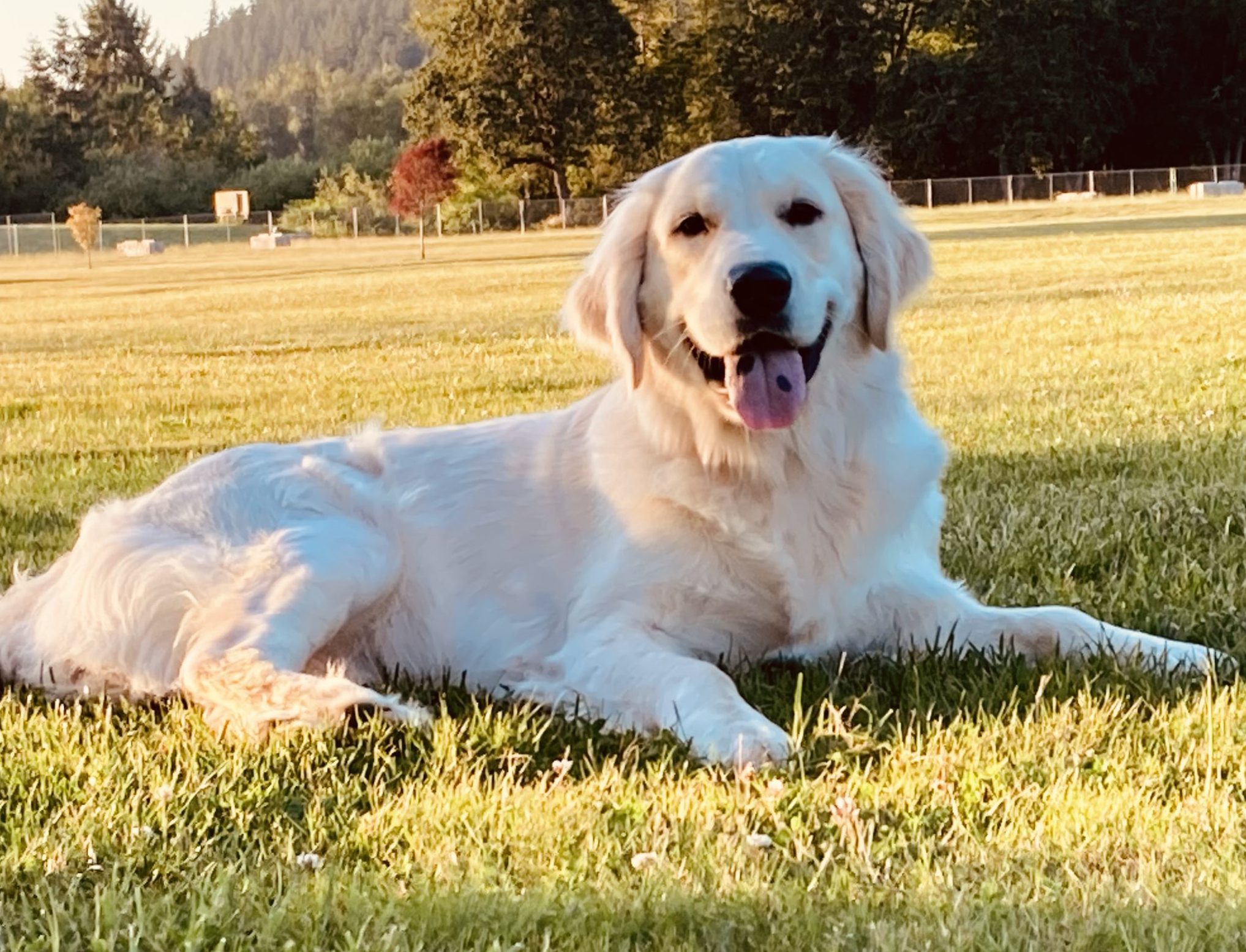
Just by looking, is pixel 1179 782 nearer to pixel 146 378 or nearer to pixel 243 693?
pixel 243 693

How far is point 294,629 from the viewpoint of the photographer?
12.3 ft

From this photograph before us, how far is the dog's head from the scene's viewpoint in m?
3.64

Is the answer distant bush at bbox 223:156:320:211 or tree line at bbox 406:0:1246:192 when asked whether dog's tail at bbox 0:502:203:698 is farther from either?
distant bush at bbox 223:156:320:211

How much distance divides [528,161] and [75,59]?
159 feet

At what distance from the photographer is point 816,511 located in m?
3.86

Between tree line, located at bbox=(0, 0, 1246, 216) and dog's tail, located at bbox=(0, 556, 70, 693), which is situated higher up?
tree line, located at bbox=(0, 0, 1246, 216)

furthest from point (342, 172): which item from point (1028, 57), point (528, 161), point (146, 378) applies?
point (146, 378)

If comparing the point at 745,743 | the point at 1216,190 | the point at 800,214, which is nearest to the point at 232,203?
the point at 1216,190

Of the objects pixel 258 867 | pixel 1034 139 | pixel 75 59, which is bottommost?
pixel 258 867

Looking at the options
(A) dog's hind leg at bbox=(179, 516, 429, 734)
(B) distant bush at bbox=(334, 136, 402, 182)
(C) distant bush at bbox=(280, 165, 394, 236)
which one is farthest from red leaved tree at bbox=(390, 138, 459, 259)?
(A) dog's hind leg at bbox=(179, 516, 429, 734)

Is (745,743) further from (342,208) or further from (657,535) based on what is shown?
(342,208)

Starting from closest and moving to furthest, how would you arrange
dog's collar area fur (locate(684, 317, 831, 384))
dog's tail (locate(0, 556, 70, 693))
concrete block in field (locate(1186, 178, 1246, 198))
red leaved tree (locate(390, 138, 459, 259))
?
1. dog's collar area fur (locate(684, 317, 831, 384))
2. dog's tail (locate(0, 556, 70, 693))
3. concrete block in field (locate(1186, 178, 1246, 198))
4. red leaved tree (locate(390, 138, 459, 259))

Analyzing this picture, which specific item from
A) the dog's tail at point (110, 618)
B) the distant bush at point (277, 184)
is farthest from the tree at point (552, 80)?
the dog's tail at point (110, 618)

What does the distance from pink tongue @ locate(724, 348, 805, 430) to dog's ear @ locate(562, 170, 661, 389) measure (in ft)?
1.18
